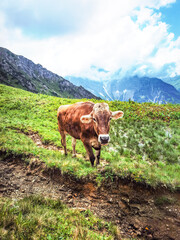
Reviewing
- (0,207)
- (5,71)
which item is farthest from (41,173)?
(5,71)

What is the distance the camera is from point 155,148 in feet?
31.1

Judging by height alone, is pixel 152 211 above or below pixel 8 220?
below

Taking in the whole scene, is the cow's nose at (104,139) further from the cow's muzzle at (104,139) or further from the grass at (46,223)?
the grass at (46,223)

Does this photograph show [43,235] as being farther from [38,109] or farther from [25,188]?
[38,109]

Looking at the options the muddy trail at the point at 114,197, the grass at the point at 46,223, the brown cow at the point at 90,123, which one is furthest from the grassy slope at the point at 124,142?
the grass at the point at 46,223

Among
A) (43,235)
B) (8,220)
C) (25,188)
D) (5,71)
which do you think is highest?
(5,71)

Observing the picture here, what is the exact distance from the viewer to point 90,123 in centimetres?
577

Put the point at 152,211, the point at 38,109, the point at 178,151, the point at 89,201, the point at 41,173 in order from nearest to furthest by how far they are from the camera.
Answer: the point at 152,211 → the point at 89,201 → the point at 41,173 → the point at 178,151 → the point at 38,109

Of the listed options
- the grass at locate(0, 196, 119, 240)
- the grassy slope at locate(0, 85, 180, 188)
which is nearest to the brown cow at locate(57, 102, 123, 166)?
the grassy slope at locate(0, 85, 180, 188)

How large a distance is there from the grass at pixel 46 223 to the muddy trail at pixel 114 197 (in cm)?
43

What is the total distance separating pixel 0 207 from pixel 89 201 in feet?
9.13

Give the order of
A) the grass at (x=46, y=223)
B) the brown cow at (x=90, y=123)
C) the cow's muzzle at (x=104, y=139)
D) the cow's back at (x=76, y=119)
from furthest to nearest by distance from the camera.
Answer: the cow's back at (x=76, y=119) → the brown cow at (x=90, y=123) → the cow's muzzle at (x=104, y=139) → the grass at (x=46, y=223)

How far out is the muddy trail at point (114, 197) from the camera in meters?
3.91

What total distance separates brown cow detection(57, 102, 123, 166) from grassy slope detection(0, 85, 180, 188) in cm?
111
